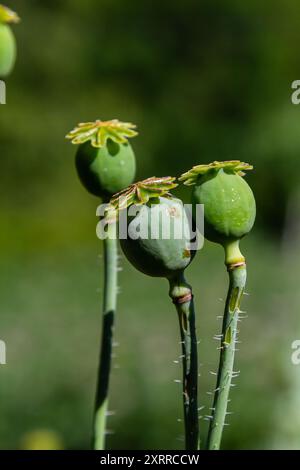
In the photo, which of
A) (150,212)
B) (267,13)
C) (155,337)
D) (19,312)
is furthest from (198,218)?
(267,13)

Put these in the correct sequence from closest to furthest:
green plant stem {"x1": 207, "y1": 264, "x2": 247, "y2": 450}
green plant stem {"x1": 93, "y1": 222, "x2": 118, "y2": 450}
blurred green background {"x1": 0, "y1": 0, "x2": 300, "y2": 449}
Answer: green plant stem {"x1": 207, "y1": 264, "x2": 247, "y2": 450}, green plant stem {"x1": 93, "y1": 222, "x2": 118, "y2": 450}, blurred green background {"x1": 0, "y1": 0, "x2": 300, "y2": 449}

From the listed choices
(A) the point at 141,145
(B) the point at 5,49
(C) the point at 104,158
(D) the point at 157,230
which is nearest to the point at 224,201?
(D) the point at 157,230

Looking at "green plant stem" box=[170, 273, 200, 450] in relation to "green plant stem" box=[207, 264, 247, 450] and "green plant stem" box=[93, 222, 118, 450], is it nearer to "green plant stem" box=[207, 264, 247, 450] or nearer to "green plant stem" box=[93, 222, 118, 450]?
"green plant stem" box=[207, 264, 247, 450]

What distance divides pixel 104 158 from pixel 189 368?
22 cm

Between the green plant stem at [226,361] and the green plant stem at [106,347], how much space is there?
15cm

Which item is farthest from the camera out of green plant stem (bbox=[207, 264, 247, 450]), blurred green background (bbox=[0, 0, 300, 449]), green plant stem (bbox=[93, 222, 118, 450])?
blurred green background (bbox=[0, 0, 300, 449])

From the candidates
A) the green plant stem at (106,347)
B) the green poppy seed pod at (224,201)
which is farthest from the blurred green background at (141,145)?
the green poppy seed pod at (224,201)

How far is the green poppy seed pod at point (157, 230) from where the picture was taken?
0.66 metres

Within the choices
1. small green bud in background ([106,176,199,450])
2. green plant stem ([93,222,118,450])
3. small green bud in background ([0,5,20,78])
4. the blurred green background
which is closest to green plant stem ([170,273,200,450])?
small green bud in background ([106,176,199,450])

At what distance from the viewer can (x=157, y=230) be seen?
67cm

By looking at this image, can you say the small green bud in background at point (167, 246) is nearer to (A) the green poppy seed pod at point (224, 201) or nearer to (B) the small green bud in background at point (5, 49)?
(A) the green poppy seed pod at point (224, 201)

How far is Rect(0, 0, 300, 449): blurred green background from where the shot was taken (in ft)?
17.1

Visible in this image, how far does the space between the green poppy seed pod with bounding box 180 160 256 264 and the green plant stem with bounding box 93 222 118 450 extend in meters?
0.14

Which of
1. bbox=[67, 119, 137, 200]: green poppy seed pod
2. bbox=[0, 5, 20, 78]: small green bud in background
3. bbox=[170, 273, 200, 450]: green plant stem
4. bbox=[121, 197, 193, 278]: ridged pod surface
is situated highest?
bbox=[0, 5, 20, 78]: small green bud in background
